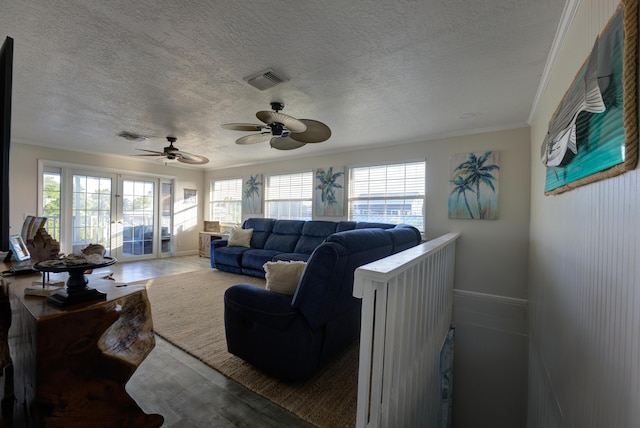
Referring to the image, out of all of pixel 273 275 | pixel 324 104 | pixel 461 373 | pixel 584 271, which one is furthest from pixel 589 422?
pixel 324 104

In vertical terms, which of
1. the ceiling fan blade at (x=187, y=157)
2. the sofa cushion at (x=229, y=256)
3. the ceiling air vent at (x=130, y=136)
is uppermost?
the ceiling air vent at (x=130, y=136)

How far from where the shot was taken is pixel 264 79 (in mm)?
2340

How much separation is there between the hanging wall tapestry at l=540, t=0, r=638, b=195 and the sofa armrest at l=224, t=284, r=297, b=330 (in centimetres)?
172

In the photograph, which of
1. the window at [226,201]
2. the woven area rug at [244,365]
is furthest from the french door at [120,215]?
→ the woven area rug at [244,365]

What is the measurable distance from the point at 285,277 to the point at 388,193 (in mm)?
3056

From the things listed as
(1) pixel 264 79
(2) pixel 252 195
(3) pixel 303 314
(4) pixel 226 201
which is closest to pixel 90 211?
(4) pixel 226 201

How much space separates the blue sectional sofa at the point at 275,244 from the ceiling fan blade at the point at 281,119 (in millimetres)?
2313

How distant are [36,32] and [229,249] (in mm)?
3846

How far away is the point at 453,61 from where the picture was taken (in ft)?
6.88

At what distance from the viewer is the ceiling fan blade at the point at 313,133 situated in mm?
2540

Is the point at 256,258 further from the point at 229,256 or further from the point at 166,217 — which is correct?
the point at 166,217

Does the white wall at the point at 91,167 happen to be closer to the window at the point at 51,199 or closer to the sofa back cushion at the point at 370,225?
the window at the point at 51,199

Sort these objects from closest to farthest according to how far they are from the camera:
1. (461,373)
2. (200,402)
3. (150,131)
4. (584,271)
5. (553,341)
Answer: (584,271)
(200,402)
(553,341)
(461,373)
(150,131)

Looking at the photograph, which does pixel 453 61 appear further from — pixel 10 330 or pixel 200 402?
pixel 10 330
